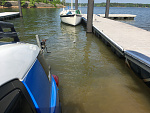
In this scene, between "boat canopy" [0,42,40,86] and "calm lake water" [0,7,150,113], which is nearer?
"boat canopy" [0,42,40,86]

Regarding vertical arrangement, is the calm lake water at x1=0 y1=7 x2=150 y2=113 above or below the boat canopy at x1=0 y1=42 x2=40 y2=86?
below

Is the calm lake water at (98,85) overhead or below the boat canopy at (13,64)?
below

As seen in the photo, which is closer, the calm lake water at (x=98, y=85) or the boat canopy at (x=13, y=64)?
the boat canopy at (x=13, y=64)

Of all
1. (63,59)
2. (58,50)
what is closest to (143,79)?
(63,59)

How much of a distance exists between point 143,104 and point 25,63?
4058 millimetres

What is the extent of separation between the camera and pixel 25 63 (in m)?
1.63

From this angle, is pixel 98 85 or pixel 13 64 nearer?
pixel 13 64

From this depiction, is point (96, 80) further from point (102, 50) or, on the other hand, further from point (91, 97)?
point (102, 50)

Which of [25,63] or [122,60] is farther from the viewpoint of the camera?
[122,60]

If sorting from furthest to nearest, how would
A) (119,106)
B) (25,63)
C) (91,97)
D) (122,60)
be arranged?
(122,60) → (91,97) → (119,106) → (25,63)

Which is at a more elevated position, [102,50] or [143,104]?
A: [102,50]

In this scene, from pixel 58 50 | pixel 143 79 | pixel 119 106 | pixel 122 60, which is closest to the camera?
pixel 119 106

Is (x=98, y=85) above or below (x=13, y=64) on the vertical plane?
below

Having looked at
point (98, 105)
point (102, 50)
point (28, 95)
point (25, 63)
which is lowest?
point (98, 105)
